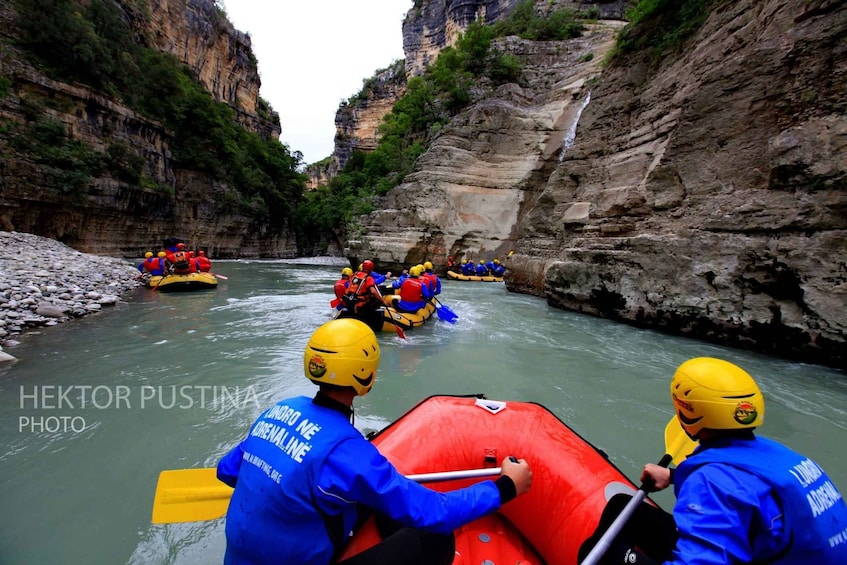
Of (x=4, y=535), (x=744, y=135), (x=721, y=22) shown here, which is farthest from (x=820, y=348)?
(x=4, y=535)

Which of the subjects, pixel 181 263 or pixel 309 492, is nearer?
pixel 309 492

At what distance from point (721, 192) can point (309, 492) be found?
7.64 meters

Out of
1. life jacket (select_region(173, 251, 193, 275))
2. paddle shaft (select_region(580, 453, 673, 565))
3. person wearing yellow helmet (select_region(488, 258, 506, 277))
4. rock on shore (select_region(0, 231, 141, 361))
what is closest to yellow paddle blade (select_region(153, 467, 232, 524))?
paddle shaft (select_region(580, 453, 673, 565))

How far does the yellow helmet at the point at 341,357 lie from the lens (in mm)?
1346

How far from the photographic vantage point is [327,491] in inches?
44.9

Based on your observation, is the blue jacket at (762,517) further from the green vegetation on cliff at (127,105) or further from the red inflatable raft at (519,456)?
the green vegetation on cliff at (127,105)

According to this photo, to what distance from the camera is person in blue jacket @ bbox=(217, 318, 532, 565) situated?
3.76 ft

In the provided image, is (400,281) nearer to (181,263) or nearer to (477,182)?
(181,263)

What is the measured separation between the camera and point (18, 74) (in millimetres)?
16078

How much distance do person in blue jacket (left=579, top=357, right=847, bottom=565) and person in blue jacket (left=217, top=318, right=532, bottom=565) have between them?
646 mm

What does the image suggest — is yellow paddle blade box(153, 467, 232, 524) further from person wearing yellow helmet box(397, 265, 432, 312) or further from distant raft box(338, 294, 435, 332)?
person wearing yellow helmet box(397, 265, 432, 312)

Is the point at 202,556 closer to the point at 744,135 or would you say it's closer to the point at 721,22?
the point at 744,135

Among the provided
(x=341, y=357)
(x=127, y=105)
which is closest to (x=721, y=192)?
(x=341, y=357)

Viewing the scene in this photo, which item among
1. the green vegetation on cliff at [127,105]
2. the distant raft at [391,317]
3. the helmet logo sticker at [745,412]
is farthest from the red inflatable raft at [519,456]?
the green vegetation on cliff at [127,105]
